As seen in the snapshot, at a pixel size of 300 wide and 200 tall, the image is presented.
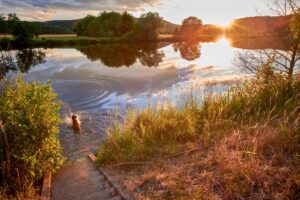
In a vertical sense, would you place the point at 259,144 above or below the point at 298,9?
below

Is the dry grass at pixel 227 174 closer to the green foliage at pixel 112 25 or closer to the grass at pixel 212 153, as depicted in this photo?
the grass at pixel 212 153

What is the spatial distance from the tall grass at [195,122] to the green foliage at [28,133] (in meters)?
1.20

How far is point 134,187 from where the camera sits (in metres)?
4.92

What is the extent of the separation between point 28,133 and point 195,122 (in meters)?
4.04

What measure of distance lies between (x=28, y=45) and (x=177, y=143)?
195 ft

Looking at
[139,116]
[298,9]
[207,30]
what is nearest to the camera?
[139,116]

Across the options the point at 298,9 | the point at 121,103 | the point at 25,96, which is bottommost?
the point at 121,103

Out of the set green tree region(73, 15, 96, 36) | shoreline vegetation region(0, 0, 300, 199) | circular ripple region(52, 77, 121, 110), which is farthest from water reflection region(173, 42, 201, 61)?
green tree region(73, 15, 96, 36)

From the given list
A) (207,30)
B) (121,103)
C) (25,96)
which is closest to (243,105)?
(25,96)

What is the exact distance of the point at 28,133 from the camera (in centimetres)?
550

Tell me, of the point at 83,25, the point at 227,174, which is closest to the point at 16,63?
the point at 227,174

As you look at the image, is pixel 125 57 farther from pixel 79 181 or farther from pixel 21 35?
pixel 21 35

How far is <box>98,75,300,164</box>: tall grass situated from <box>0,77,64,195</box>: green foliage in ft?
3.93

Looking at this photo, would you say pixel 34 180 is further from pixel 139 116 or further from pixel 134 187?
pixel 139 116
